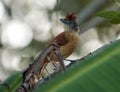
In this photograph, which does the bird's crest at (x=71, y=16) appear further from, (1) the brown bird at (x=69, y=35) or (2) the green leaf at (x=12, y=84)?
(2) the green leaf at (x=12, y=84)

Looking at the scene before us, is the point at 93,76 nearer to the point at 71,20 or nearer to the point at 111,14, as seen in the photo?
the point at 111,14

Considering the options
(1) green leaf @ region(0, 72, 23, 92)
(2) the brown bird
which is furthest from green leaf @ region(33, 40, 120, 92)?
(2) the brown bird

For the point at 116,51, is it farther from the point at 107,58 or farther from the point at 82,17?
the point at 82,17

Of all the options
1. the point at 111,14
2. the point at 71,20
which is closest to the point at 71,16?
the point at 71,20

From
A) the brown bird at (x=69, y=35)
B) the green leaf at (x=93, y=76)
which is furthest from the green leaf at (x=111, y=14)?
the brown bird at (x=69, y=35)

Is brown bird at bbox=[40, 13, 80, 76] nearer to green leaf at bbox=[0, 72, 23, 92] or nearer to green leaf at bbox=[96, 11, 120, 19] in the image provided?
green leaf at bbox=[96, 11, 120, 19]

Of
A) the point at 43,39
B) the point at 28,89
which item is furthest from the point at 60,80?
the point at 43,39
